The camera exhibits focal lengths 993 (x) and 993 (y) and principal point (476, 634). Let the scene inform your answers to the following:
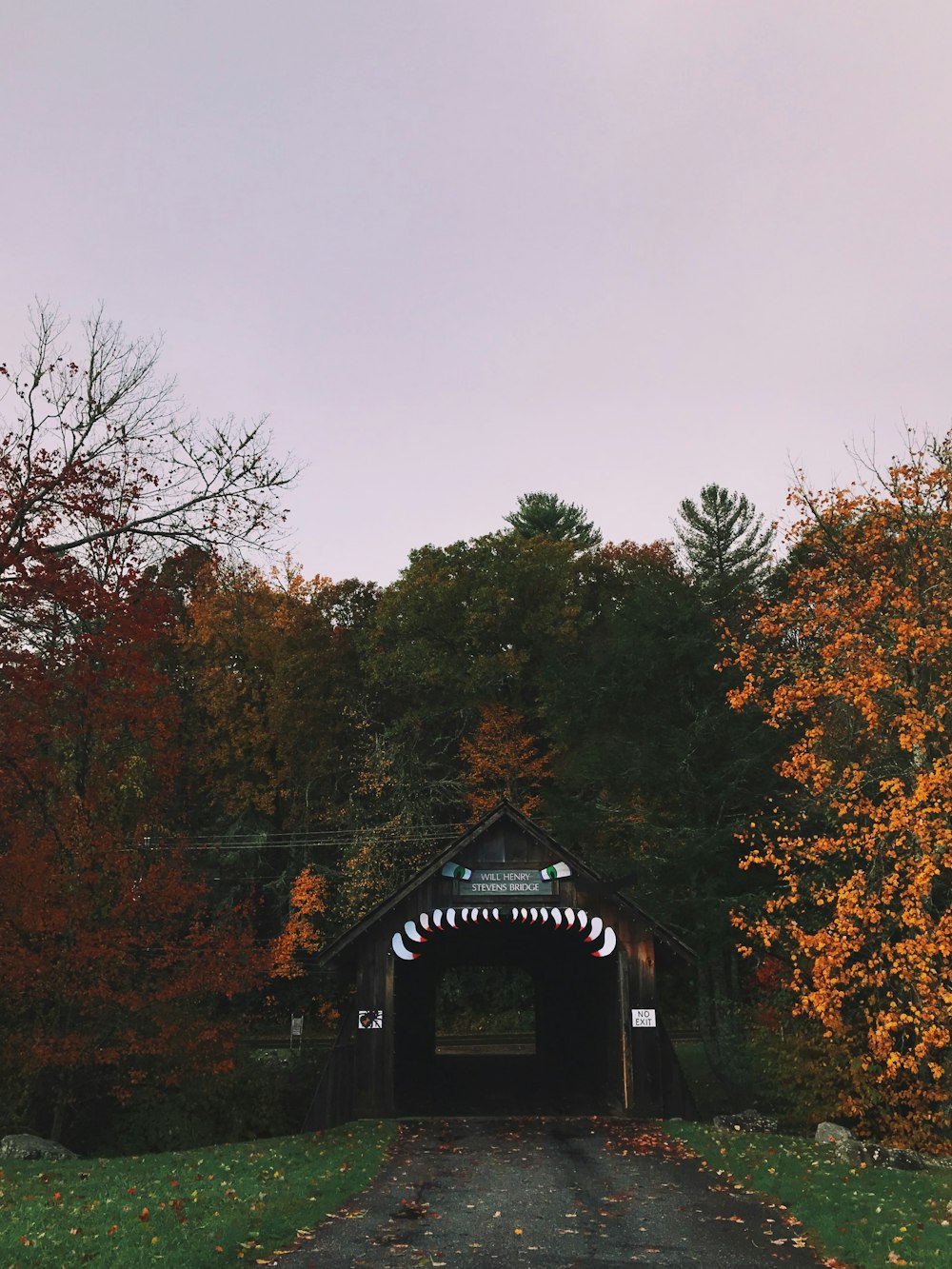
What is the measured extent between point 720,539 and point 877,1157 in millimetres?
21355

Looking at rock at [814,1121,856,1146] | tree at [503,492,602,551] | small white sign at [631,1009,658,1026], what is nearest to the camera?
rock at [814,1121,856,1146]

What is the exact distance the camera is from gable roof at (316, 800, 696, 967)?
17188mm

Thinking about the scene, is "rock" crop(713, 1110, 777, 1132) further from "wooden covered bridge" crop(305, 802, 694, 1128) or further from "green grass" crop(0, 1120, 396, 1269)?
"green grass" crop(0, 1120, 396, 1269)

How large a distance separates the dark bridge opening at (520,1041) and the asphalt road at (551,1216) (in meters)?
4.47

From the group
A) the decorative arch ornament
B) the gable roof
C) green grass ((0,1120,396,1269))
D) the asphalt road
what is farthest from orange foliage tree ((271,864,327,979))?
the asphalt road

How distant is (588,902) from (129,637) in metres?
9.78

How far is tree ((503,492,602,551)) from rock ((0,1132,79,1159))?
3544 centimetres

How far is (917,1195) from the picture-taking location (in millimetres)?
10289

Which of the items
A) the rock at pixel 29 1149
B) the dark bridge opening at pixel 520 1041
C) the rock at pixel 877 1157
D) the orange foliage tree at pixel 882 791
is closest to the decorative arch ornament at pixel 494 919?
the dark bridge opening at pixel 520 1041

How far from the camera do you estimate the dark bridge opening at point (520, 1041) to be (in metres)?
18.7

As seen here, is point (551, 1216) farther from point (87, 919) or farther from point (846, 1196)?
point (87, 919)

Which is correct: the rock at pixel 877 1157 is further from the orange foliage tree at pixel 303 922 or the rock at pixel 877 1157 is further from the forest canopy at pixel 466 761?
the orange foliage tree at pixel 303 922

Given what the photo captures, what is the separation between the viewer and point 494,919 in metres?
17.5

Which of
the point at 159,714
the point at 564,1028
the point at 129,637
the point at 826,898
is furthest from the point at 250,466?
the point at 564,1028
